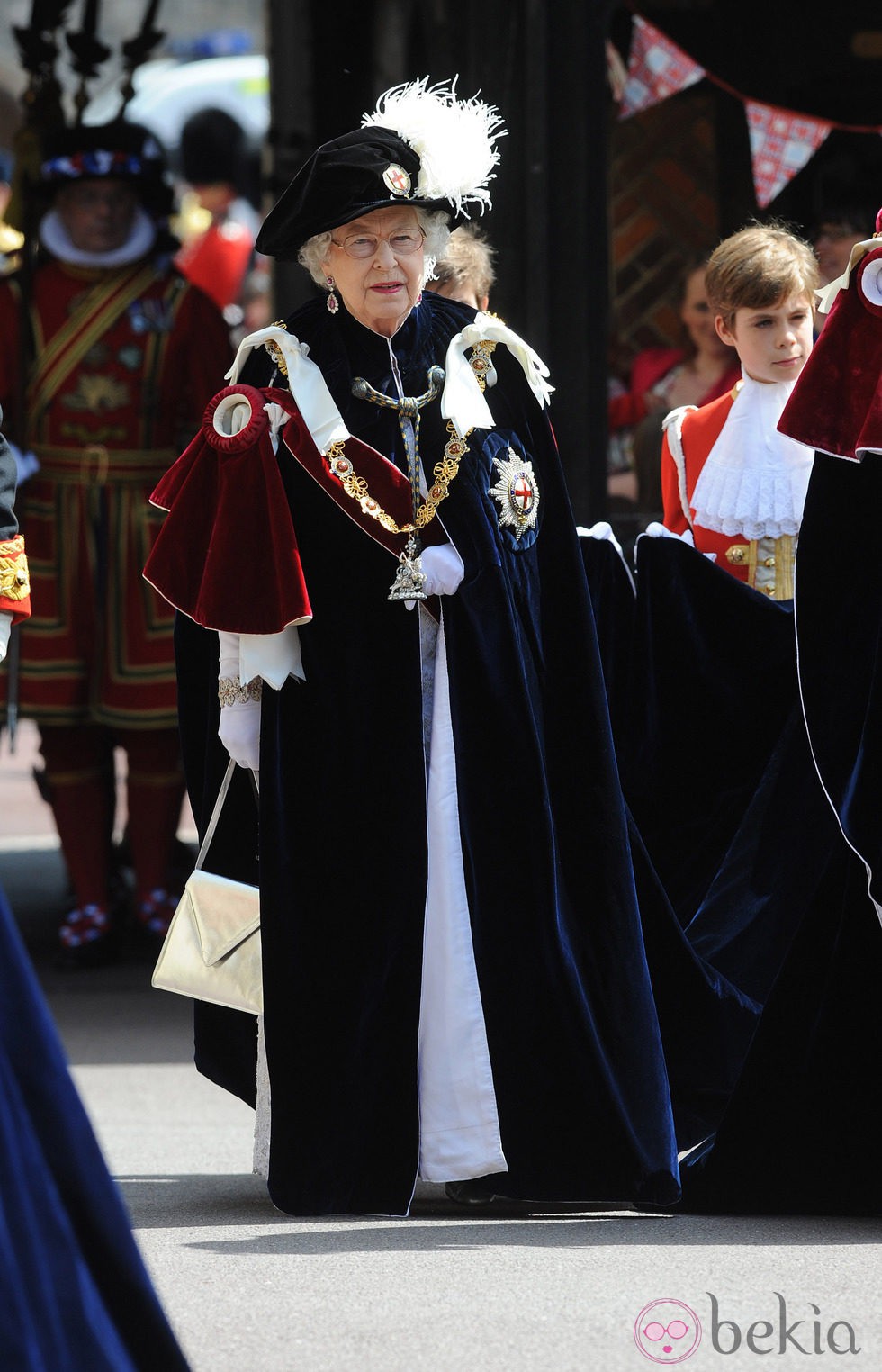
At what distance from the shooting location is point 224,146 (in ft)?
55.5

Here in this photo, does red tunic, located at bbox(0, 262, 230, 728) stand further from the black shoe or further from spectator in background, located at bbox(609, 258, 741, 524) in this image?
spectator in background, located at bbox(609, 258, 741, 524)

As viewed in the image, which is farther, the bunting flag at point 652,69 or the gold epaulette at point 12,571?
the bunting flag at point 652,69

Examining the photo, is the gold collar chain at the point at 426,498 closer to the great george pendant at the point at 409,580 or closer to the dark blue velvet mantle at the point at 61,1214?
the great george pendant at the point at 409,580

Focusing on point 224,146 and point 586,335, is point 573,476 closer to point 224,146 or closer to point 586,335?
point 586,335

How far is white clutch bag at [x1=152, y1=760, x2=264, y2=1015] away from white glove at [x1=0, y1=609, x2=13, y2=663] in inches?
25.6

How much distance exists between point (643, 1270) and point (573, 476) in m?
2.86

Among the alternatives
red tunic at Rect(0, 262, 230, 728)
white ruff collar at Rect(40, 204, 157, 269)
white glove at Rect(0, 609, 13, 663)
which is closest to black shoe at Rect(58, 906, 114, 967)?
red tunic at Rect(0, 262, 230, 728)

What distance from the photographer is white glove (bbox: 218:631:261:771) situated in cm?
409

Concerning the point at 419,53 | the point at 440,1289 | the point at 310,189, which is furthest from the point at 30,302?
the point at 440,1289

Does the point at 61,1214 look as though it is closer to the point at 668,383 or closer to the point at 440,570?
the point at 440,570

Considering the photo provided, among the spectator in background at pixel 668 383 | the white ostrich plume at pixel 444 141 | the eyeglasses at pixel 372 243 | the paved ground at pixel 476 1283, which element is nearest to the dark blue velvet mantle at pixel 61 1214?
the paved ground at pixel 476 1283

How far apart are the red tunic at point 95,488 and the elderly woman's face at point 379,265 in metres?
3.03

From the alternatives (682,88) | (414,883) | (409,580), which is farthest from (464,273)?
(682,88)

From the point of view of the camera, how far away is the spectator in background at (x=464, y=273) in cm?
471
